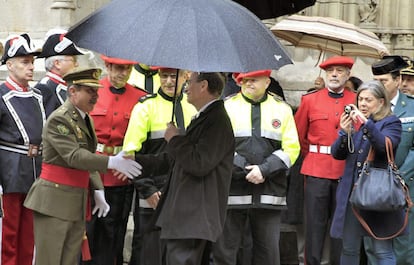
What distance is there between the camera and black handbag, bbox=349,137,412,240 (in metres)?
7.38

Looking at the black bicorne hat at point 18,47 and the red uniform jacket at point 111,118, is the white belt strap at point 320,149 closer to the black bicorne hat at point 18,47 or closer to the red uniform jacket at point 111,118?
the red uniform jacket at point 111,118

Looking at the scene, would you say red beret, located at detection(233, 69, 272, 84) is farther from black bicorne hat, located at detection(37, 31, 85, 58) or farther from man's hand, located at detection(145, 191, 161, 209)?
black bicorne hat, located at detection(37, 31, 85, 58)

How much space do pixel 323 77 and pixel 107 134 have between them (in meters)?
3.07

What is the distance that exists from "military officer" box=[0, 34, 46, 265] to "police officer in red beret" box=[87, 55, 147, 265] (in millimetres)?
531

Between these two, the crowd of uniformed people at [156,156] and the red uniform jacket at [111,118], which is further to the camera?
the red uniform jacket at [111,118]

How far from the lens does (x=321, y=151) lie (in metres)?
8.37

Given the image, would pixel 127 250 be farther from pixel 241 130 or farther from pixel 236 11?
pixel 236 11

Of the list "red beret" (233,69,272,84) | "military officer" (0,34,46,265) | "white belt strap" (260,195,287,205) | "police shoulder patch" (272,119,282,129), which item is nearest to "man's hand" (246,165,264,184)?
"white belt strap" (260,195,287,205)

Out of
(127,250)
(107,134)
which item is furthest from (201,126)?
(127,250)

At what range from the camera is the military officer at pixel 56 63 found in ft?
25.5

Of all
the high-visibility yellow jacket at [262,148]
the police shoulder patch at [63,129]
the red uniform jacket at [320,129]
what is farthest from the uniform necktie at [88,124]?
the red uniform jacket at [320,129]

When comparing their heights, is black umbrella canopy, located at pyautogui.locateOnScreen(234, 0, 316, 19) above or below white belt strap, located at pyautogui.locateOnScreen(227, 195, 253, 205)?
above

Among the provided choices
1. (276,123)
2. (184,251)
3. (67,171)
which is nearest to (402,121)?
(276,123)

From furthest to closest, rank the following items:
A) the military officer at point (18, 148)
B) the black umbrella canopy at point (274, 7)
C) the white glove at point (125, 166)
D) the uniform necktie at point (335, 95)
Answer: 1. the uniform necktie at point (335, 95)
2. the black umbrella canopy at point (274, 7)
3. the military officer at point (18, 148)
4. the white glove at point (125, 166)
